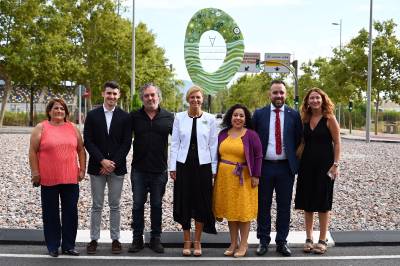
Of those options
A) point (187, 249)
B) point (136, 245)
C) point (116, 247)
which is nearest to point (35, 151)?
point (116, 247)

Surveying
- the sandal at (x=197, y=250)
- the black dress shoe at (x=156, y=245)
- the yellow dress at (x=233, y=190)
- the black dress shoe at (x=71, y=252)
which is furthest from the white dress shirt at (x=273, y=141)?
the black dress shoe at (x=71, y=252)

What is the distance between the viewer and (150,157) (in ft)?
21.7

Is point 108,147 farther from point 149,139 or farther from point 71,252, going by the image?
point 71,252

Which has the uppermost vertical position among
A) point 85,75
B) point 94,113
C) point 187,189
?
point 85,75

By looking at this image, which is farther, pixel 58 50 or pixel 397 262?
pixel 58 50

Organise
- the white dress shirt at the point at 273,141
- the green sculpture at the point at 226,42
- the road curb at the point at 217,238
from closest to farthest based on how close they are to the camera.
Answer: the white dress shirt at the point at 273,141, the road curb at the point at 217,238, the green sculpture at the point at 226,42

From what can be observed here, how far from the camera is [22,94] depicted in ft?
192

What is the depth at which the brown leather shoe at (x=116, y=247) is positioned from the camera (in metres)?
6.52

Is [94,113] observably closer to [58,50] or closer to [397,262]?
[397,262]

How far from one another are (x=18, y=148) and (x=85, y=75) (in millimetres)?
22962

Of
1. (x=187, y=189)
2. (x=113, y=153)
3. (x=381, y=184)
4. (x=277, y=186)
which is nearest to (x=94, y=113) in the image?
(x=113, y=153)

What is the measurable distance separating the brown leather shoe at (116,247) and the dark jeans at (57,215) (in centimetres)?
44

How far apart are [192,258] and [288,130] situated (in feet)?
5.91

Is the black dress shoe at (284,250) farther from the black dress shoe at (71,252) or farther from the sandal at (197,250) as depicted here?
the black dress shoe at (71,252)
